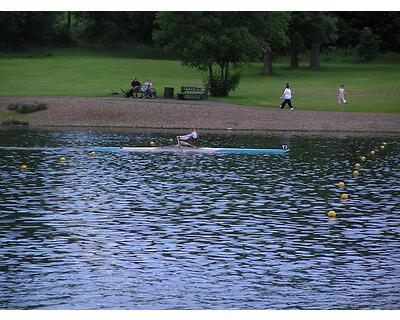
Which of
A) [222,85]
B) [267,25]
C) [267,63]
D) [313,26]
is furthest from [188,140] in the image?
[313,26]

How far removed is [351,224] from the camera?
104 ft

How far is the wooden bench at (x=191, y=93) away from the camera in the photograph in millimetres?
76125

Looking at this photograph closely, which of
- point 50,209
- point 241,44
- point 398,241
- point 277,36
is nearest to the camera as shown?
point 398,241

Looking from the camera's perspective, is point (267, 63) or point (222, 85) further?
point (267, 63)

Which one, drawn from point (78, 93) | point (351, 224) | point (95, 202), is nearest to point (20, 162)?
point (95, 202)

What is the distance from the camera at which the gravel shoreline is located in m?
66.1

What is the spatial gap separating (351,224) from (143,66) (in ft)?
255

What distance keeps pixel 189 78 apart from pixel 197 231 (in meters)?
69.5

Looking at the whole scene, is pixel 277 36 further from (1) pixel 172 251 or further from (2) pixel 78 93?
(1) pixel 172 251

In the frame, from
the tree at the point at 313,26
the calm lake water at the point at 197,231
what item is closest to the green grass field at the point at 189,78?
the tree at the point at 313,26

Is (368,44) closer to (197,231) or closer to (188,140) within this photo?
(188,140)

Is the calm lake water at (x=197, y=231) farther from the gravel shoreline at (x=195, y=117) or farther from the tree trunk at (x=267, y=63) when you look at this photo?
the tree trunk at (x=267, y=63)

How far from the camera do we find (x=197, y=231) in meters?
30.0

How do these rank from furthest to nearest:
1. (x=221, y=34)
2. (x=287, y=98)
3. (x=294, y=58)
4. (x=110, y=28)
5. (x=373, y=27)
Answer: (x=110, y=28)
(x=373, y=27)
(x=294, y=58)
(x=221, y=34)
(x=287, y=98)
